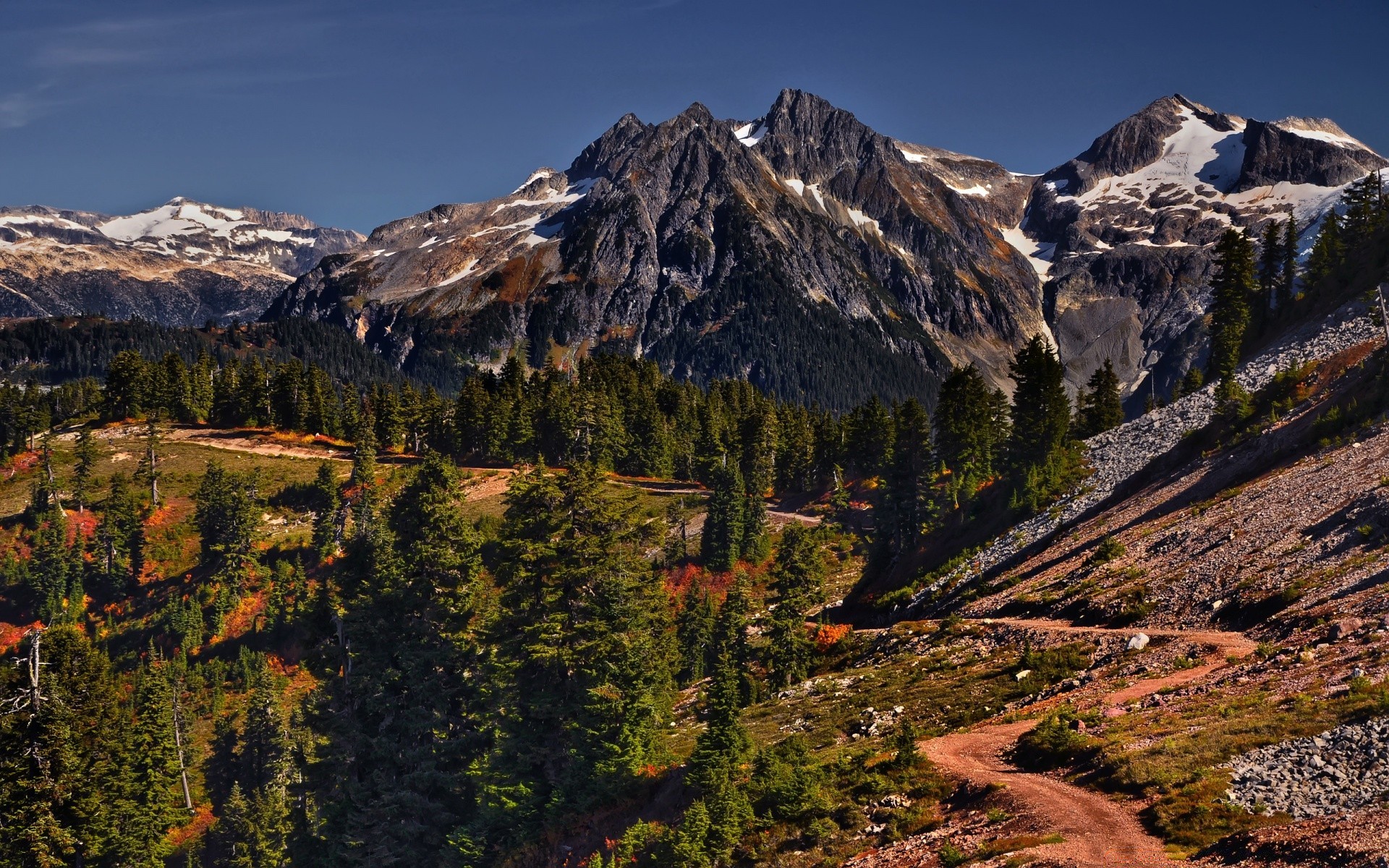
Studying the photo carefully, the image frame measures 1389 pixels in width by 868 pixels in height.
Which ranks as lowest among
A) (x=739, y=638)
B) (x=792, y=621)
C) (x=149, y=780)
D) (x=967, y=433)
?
(x=149, y=780)

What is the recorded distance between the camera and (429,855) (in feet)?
144

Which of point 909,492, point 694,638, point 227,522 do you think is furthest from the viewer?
point 227,522

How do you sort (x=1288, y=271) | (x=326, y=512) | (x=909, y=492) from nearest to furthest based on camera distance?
(x=909, y=492) < (x=1288, y=271) < (x=326, y=512)

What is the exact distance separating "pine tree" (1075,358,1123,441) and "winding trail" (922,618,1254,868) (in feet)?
227

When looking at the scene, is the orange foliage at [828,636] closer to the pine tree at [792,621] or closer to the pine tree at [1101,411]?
the pine tree at [792,621]

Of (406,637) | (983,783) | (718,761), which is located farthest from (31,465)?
(983,783)

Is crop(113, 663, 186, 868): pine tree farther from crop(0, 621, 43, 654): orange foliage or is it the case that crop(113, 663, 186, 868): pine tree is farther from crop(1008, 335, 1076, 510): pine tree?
crop(1008, 335, 1076, 510): pine tree

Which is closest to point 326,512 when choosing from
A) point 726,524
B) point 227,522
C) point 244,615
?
point 227,522

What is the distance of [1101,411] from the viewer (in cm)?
10838

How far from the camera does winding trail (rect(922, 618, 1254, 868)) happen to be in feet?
73.0

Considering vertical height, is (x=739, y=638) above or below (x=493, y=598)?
below

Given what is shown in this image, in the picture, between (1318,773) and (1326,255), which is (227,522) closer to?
(1318,773)

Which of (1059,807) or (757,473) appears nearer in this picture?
(1059,807)

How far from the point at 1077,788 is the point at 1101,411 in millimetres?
88867
